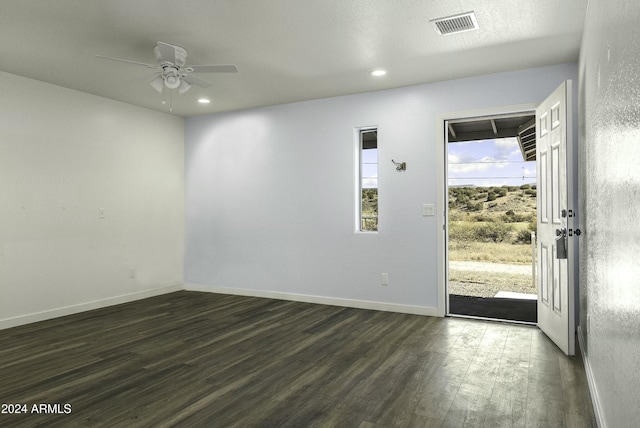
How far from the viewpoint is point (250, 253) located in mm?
5695

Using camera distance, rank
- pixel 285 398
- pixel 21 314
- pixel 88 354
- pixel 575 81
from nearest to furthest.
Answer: pixel 285 398, pixel 88 354, pixel 575 81, pixel 21 314

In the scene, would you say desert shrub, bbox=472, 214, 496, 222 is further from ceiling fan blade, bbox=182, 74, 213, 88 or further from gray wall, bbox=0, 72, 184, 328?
ceiling fan blade, bbox=182, 74, 213, 88

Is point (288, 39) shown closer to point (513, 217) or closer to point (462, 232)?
point (462, 232)

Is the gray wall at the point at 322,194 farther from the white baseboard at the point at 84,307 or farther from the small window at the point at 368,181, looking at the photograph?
the white baseboard at the point at 84,307

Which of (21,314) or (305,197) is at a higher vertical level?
(305,197)

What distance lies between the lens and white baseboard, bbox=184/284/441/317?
15.1 feet

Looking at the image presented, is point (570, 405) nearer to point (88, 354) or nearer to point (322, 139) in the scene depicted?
point (88, 354)

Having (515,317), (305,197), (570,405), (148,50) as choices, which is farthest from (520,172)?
(148,50)

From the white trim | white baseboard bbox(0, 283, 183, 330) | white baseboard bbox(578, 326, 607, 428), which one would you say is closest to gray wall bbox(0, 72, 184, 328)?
white baseboard bbox(0, 283, 183, 330)

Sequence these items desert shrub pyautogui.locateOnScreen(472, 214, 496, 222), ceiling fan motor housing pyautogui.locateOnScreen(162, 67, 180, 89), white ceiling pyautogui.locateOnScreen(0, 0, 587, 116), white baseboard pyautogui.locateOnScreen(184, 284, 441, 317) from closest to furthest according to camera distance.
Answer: white ceiling pyautogui.locateOnScreen(0, 0, 587, 116)
ceiling fan motor housing pyautogui.locateOnScreen(162, 67, 180, 89)
white baseboard pyautogui.locateOnScreen(184, 284, 441, 317)
desert shrub pyautogui.locateOnScreen(472, 214, 496, 222)

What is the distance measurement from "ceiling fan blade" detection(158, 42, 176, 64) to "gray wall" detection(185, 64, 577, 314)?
2.18m

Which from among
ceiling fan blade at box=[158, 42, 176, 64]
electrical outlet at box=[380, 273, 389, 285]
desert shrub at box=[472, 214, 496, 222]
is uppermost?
ceiling fan blade at box=[158, 42, 176, 64]

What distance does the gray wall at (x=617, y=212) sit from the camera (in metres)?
1.22

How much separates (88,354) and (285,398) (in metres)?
1.82
